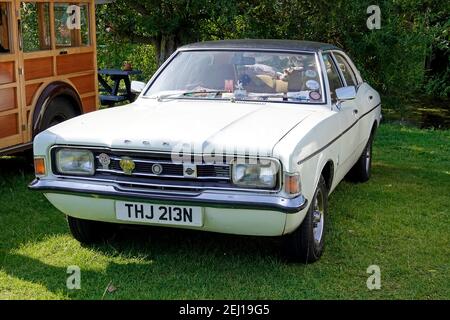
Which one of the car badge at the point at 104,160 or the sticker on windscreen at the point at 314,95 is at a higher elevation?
the sticker on windscreen at the point at 314,95

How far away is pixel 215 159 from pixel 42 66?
3658 millimetres

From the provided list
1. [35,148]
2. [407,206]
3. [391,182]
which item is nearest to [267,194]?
[35,148]

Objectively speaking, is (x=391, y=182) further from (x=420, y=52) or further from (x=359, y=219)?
(x=420, y=52)

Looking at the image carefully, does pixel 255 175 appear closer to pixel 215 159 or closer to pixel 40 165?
pixel 215 159

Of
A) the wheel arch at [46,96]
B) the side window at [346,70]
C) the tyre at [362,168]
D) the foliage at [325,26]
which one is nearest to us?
the side window at [346,70]

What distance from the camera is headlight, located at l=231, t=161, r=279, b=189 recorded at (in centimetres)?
398

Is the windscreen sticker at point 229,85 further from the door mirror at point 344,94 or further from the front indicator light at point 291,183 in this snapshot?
the front indicator light at point 291,183

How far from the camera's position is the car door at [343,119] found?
5.29 metres

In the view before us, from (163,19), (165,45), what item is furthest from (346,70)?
(165,45)

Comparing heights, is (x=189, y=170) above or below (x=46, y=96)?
below

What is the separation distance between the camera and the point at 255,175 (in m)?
4.02
